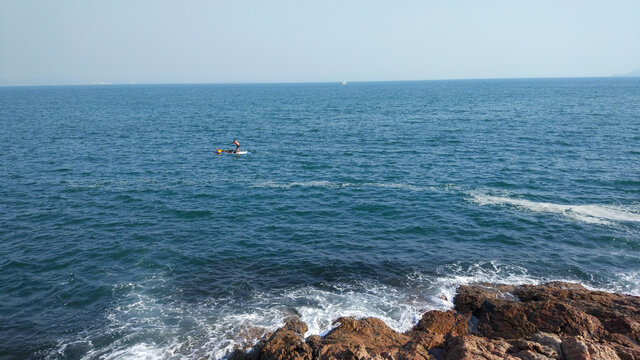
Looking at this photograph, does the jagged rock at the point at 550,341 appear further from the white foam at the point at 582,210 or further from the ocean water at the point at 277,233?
the white foam at the point at 582,210

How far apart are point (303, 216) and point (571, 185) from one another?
30.3 metres

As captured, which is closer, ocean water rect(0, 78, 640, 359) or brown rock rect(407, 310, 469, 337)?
brown rock rect(407, 310, 469, 337)

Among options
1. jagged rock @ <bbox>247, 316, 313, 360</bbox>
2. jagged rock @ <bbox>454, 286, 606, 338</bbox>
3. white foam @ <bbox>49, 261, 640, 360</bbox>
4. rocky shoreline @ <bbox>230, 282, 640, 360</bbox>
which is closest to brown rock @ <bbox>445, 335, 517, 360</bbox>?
rocky shoreline @ <bbox>230, 282, 640, 360</bbox>

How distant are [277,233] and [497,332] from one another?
19823mm

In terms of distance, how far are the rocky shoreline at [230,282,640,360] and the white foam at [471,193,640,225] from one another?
1435 cm

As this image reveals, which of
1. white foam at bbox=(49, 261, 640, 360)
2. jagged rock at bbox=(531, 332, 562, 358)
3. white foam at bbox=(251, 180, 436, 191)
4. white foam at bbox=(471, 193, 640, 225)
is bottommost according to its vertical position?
white foam at bbox=(49, 261, 640, 360)

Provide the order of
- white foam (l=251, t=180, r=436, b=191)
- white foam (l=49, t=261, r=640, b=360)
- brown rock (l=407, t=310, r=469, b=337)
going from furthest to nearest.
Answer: white foam (l=251, t=180, r=436, b=191) → brown rock (l=407, t=310, r=469, b=337) → white foam (l=49, t=261, r=640, b=360)

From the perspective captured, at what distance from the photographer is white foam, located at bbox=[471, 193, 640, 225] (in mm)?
37281

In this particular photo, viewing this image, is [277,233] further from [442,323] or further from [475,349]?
[475,349]

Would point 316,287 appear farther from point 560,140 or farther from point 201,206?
point 560,140

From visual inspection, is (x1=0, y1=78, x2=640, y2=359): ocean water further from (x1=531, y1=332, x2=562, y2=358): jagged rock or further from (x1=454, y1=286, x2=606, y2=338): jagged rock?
(x1=531, y1=332, x2=562, y2=358): jagged rock

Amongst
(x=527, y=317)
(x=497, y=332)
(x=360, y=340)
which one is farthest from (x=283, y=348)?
(x=527, y=317)

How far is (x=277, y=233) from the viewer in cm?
3628

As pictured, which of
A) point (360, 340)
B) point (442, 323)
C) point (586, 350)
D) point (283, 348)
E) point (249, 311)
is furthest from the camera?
point (249, 311)
